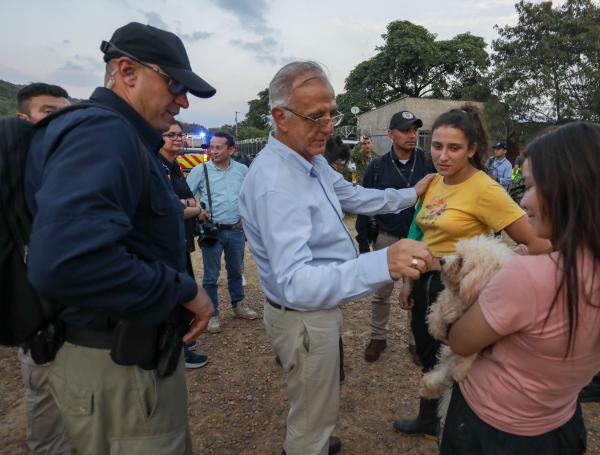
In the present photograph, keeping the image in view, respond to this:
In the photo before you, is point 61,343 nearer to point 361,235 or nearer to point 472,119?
point 472,119

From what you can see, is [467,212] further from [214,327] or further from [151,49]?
[214,327]

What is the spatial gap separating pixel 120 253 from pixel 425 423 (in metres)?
2.74

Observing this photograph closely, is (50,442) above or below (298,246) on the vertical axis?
below

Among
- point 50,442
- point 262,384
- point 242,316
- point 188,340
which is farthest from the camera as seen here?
point 242,316

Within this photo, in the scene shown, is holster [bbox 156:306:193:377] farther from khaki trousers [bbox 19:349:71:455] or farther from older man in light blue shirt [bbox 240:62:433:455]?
khaki trousers [bbox 19:349:71:455]

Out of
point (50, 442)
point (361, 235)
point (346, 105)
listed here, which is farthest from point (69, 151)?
point (346, 105)

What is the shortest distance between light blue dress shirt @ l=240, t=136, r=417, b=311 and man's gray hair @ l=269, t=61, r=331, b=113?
8.5 inches

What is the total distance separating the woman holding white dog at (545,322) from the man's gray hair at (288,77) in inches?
40.7

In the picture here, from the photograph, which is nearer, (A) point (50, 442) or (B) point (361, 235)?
(A) point (50, 442)

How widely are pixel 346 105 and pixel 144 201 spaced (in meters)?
43.3

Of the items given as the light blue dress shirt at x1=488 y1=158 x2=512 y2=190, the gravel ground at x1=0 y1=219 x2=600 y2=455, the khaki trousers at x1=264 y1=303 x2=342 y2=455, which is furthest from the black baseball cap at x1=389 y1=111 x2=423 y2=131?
the light blue dress shirt at x1=488 y1=158 x2=512 y2=190

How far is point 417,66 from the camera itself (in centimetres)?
3869

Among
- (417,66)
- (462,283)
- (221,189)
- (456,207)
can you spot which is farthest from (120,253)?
(417,66)

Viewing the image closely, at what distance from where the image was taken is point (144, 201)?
4.37ft
